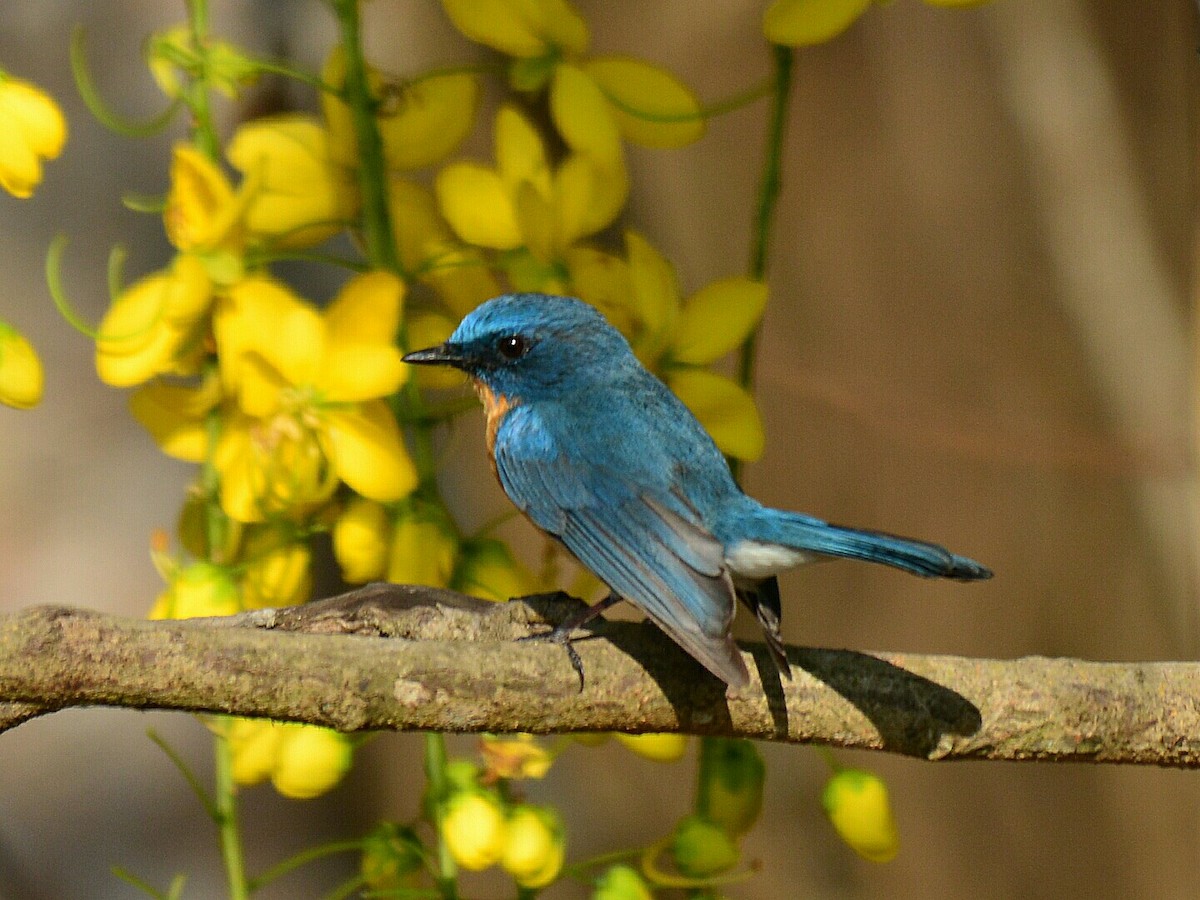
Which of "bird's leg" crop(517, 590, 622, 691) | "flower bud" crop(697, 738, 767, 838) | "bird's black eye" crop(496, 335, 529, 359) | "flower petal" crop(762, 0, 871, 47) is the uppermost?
"flower petal" crop(762, 0, 871, 47)

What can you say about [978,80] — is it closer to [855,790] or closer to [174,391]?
[855,790]

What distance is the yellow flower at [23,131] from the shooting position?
943 millimetres

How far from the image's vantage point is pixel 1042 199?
1931 millimetres

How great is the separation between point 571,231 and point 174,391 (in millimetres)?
374

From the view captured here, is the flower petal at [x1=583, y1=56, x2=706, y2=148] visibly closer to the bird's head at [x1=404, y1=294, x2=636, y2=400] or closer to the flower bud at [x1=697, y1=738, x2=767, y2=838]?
the bird's head at [x1=404, y1=294, x2=636, y2=400]

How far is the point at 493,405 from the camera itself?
1.29 metres

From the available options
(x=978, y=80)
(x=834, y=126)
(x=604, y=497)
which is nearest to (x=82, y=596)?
(x=604, y=497)

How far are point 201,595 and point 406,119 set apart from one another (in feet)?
1.49

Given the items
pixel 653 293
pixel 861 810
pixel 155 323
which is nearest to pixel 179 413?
pixel 155 323

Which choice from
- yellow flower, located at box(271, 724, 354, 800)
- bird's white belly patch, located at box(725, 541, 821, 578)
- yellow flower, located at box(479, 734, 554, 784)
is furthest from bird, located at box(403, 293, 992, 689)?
yellow flower, located at box(271, 724, 354, 800)

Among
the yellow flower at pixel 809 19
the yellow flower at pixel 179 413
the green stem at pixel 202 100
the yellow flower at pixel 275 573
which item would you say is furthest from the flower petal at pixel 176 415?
the yellow flower at pixel 809 19

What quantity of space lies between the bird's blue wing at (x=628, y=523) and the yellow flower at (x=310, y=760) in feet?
0.85

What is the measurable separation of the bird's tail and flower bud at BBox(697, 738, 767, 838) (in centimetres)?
21

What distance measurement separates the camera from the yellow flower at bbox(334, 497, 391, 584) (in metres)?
1.14
